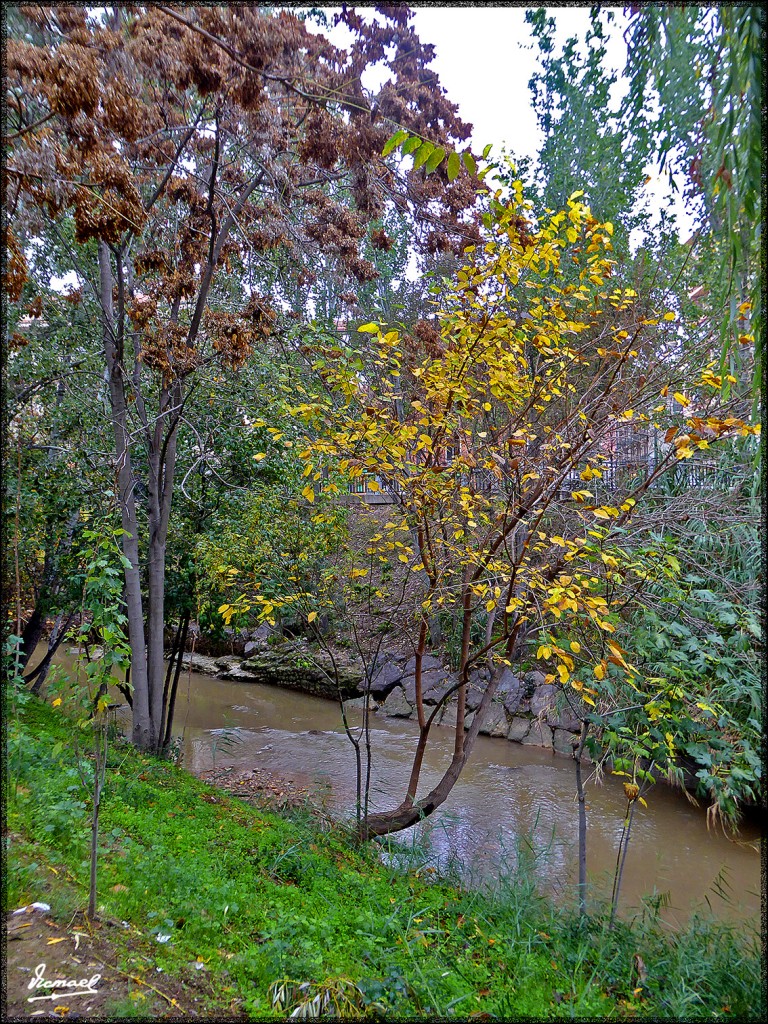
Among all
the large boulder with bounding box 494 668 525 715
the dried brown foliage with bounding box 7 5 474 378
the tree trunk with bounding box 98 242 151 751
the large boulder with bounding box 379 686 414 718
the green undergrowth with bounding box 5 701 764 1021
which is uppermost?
the dried brown foliage with bounding box 7 5 474 378

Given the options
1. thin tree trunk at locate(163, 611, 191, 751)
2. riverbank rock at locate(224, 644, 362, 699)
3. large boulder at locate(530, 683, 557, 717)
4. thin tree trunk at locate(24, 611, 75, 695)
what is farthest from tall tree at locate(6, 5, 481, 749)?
large boulder at locate(530, 683, 557, 717)

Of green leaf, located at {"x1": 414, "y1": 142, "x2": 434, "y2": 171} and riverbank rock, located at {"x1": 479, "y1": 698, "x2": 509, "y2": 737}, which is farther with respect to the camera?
riverbank rock, located at {"x1": 479, "y1": 698, "x2": 509, "y2": 737}

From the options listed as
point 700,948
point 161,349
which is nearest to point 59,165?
point 161,349

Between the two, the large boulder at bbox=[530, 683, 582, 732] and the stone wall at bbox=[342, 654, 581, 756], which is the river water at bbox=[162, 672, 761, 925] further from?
the large boulder at bbox=[530, 683, 582, 732]

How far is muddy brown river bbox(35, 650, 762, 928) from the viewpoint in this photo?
479 centimetres

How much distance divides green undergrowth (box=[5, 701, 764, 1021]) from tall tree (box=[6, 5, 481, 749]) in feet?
5.80

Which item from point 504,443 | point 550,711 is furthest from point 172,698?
point 550,711

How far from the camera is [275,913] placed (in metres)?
2.95

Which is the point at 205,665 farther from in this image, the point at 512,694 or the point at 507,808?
the point at 507,808

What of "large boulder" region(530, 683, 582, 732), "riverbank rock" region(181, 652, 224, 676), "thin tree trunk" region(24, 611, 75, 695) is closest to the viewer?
"thin tree trunk" region(24, 611, 75, 695)

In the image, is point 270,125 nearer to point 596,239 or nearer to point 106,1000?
point 596,239

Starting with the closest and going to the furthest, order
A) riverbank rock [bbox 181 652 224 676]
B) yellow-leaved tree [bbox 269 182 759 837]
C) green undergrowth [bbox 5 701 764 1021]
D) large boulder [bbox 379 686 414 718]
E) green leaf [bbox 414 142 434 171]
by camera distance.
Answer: green leaf [bbox 414 142 434 171] < green undergrowth [bbox 5 701 764 1021] < yellow-leaved tree [bbox 269 182 759 837] < large boulder [bbox 379 686 414 718] < riverbank rock [bbox 181 652 224 676]

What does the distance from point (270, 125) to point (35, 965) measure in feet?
16.0

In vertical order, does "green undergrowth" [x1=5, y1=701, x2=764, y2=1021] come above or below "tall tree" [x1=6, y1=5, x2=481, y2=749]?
below
